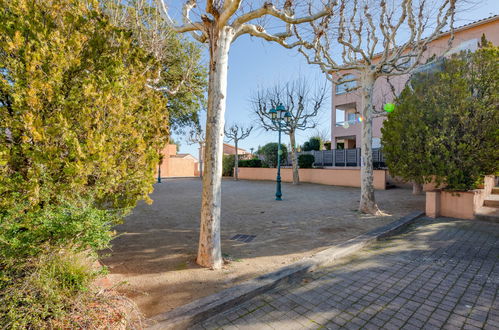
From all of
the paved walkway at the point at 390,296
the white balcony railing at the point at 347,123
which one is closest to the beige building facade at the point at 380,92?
the white balcony railing at the point at 347,123

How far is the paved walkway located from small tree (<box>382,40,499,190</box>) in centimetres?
281

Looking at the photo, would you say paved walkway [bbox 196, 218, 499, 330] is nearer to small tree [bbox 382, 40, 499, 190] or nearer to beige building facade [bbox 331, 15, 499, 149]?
small tree [bbox 382, 40, 499, 190]

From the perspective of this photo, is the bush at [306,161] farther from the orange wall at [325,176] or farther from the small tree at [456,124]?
the small tree at [456,124]

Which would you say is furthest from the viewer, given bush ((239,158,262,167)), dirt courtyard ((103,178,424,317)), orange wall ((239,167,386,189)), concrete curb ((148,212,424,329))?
bush ((239,158,262,167))

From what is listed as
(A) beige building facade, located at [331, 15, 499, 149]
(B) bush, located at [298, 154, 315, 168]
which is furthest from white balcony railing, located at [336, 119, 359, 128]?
(B) bush, located at [298, 154, 315, 168]

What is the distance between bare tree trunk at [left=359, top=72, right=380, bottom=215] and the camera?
7.41m

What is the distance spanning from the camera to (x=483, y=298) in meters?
2.96

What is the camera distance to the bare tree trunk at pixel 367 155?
741cm

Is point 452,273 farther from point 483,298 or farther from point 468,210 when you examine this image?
point 468,210

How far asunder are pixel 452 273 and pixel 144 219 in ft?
23.3

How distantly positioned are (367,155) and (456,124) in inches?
94.0

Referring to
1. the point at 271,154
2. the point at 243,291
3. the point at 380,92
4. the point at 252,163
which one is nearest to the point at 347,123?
the point at 380,92

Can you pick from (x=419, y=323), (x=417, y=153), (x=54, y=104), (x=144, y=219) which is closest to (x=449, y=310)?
(x=419, y=323)

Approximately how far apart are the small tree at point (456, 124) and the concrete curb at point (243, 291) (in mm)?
3809
